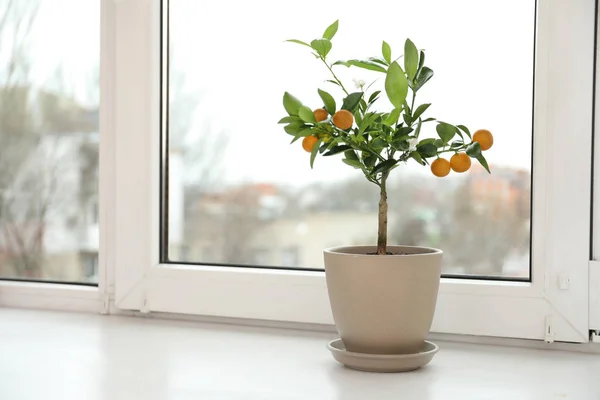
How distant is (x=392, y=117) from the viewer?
1.08 meters

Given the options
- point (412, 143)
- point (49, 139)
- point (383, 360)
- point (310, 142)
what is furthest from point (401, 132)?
point (49, 139)

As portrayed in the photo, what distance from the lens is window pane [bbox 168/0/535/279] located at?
132 cm

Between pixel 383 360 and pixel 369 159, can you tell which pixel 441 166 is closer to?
pixel 369 159

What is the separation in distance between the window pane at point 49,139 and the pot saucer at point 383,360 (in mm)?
726

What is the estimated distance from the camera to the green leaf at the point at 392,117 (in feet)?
3.53

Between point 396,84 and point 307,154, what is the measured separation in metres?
0.43

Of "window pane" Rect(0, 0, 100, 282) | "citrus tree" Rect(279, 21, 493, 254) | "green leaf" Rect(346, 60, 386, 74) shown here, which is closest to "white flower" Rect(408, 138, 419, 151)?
"citrus tree" Rect(279, 21, 493, 254)

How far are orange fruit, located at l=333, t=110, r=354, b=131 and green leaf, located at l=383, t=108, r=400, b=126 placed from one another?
0.06m

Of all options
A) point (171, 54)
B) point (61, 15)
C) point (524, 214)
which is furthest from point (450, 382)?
point (61, 15)

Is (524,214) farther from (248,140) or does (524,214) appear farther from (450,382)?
(248,140)

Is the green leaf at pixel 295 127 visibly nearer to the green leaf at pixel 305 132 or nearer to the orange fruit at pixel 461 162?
the green leaf at pixel 305 132

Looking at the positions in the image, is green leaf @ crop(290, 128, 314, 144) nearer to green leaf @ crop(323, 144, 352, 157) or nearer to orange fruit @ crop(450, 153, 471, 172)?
green leaf @ crop(323, 144, 352, 157)

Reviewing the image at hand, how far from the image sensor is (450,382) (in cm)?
105

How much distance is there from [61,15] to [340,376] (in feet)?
3.48
